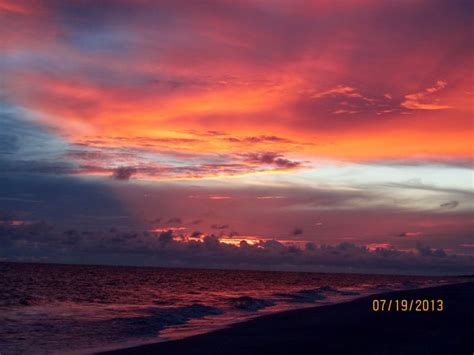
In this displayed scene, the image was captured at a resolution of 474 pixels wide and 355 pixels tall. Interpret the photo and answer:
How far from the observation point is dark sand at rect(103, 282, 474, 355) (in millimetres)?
19312

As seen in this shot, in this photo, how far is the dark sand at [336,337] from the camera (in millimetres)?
19312

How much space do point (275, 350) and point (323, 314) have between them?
16031 millimetres

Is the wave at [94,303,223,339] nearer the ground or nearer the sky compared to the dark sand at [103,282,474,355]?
nearer the ground

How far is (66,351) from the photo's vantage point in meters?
21.0

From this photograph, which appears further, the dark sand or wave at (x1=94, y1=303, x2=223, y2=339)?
wave at (x1=94, y1=303, x2=223, y2=339)

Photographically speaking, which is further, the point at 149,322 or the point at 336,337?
the point at 149,322

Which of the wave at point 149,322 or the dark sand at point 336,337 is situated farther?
the wave at point 149,322

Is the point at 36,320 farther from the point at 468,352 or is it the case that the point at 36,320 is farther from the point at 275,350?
the point at 468,352

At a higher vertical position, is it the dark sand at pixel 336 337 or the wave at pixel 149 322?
the dark sand at pixel 336 337

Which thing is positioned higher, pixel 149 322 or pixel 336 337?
pixel 336 337

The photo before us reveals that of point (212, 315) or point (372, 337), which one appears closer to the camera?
point (372, 337)

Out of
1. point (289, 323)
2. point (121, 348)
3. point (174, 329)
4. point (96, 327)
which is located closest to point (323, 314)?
point (289, 323)

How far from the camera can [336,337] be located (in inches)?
906

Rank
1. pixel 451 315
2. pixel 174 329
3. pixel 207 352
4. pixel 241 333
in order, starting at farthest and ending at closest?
pixel 451 315, pixel 174 329, pixel 241 333, pixel 207 352
